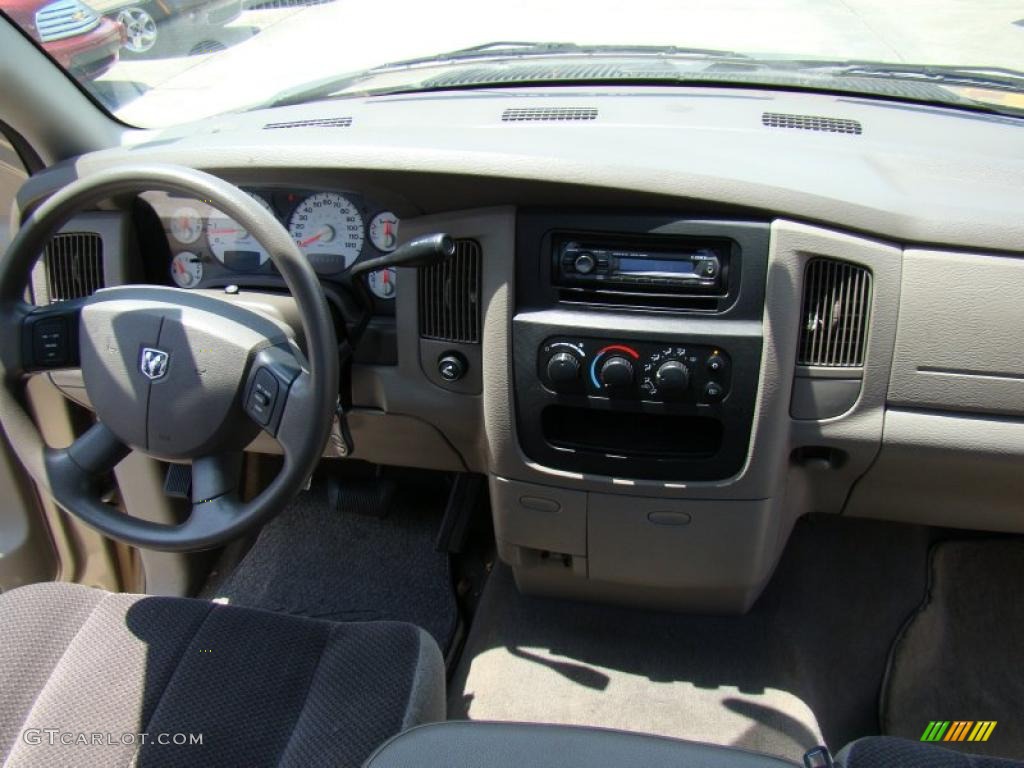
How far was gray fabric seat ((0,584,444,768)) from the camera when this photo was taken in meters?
1.41

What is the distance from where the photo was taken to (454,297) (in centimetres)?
170

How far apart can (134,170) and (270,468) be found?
4.60 ft

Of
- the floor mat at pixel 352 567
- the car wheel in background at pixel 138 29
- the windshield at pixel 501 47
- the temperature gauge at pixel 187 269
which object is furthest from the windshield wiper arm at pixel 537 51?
the floor mat at pixel 352 567

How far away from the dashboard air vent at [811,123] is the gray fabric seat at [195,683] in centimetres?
118

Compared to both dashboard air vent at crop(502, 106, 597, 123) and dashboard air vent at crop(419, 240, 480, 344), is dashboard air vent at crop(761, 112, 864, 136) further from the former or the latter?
dashboard air vent at crop(419, 240, 480, 344)

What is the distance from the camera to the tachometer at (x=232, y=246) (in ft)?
6.18

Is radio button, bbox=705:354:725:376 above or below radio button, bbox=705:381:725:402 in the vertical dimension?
above

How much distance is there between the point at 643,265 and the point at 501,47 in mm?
924

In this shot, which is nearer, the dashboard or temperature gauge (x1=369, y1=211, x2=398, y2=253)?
the dashboard

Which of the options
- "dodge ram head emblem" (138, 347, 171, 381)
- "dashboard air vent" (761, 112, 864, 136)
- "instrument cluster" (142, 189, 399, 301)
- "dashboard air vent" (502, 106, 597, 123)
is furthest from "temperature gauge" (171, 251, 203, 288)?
"dashboard air vent" (761, 112, 864, 136)

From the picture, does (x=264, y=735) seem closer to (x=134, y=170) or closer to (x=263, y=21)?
(x=134, y=170)

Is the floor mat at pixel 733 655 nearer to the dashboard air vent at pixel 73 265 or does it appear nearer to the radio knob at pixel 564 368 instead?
the radio knob at pixel 564 368

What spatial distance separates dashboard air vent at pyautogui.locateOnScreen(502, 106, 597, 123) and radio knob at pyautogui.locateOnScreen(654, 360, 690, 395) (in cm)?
54

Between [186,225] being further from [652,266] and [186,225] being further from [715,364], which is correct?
[715,364]
